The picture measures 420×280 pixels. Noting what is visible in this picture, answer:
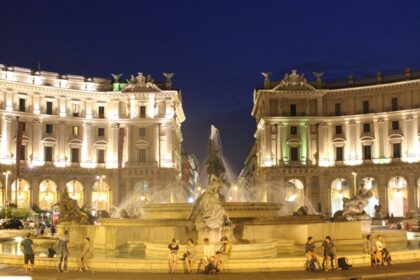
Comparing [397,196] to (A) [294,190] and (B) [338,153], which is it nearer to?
(B) [338,153]

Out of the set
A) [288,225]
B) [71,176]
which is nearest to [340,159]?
[71,176]

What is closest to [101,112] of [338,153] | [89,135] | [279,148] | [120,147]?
[89,135]

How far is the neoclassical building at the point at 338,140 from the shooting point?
75875mm

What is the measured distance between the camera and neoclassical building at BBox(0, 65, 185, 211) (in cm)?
7356

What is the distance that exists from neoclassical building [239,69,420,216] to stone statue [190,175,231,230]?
52370 mm

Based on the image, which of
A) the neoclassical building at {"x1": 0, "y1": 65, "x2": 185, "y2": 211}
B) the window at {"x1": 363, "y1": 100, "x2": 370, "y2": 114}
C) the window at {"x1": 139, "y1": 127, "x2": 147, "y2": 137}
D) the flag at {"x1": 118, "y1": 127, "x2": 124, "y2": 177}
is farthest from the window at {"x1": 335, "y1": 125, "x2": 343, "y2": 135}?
the flag at {"x1": 118, "y1": 127, "x2": 124, "y2": 177}

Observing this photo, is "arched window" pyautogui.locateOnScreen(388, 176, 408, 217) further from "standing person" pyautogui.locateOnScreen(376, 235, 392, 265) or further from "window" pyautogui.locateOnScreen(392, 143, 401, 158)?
"standing person" pyautogui.locateOnScreen(376, 235, 392, 265)

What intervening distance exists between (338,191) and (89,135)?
33611 mm

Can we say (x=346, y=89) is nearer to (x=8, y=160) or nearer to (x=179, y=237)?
(x=8, y=160)

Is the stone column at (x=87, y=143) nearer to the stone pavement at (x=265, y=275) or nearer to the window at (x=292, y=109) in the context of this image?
the window at (x=292, y=109)

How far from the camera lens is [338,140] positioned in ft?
263

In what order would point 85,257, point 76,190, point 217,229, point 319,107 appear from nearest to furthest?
point 85,257 → point 217,229 → point 76,190 → point 319,107

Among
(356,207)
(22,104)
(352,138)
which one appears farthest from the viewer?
(352,138)

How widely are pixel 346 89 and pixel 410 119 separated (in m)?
9.43
